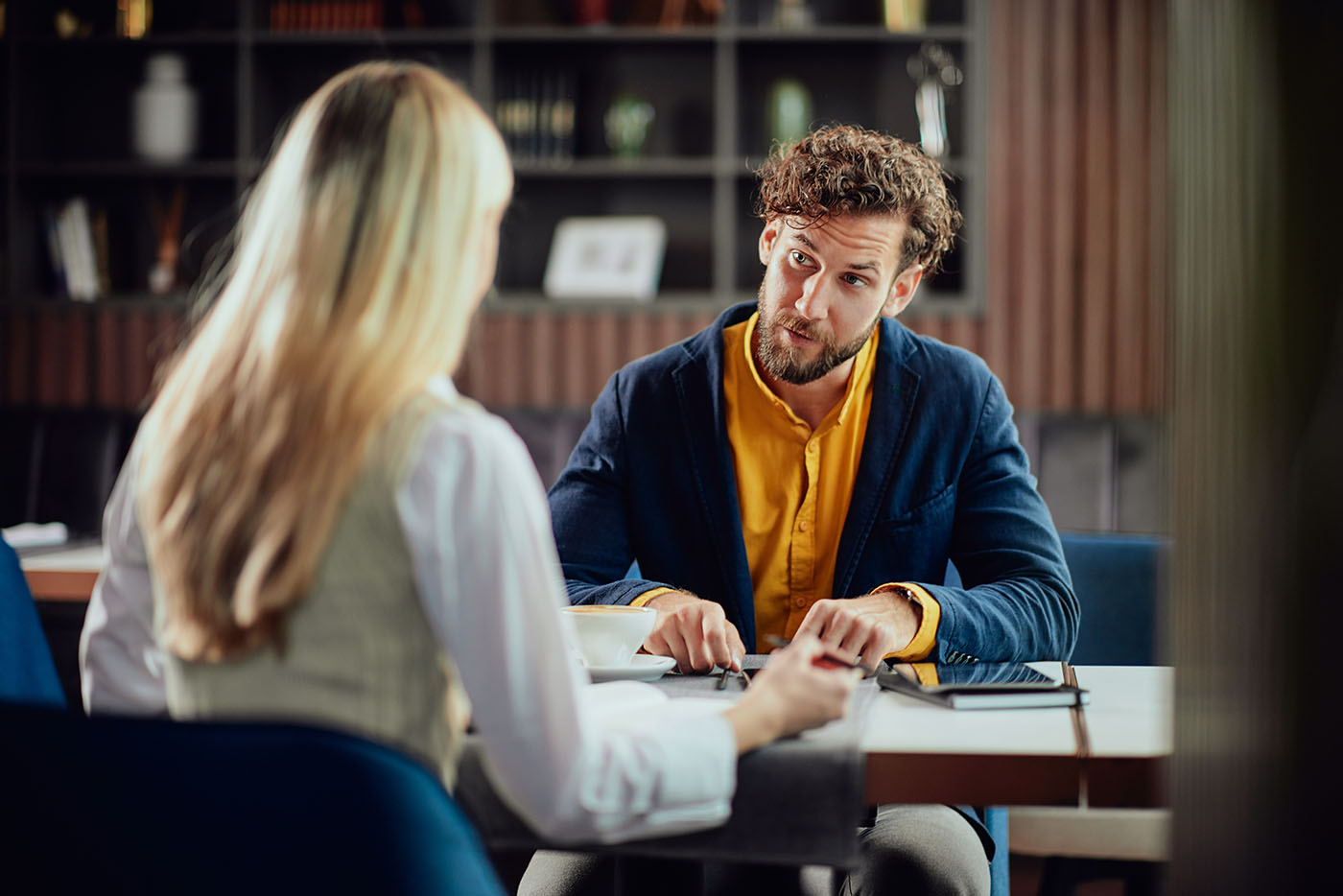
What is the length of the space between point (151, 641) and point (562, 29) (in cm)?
283

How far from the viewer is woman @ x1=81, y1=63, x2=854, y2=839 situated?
2.54 feet

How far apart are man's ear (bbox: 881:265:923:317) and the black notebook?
727mm

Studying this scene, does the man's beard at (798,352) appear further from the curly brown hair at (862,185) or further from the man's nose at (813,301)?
the curly brown hair at (862,185)

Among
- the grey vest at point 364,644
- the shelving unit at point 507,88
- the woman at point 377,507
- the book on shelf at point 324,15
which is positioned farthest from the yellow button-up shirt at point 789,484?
the book on shelf at point 324,15

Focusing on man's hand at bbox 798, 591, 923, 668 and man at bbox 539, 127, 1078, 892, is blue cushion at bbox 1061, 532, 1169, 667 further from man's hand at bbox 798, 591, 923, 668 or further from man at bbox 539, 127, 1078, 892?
man's hand at bbox 798, 591, 923, 668

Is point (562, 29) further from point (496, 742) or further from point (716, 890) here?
point (496, 742)

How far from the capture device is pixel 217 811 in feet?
2.05

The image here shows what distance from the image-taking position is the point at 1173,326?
0.65 m

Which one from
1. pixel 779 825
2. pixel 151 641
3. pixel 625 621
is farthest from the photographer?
pixel 625 621

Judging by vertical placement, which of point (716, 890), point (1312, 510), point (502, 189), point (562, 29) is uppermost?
point (562, 29)

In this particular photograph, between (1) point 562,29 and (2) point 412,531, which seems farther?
(1) point 562,29

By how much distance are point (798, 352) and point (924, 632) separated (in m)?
0.50

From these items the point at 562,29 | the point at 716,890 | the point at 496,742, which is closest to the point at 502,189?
the point at 496,742

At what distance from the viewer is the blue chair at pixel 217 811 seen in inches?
24.2
